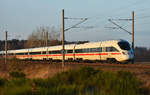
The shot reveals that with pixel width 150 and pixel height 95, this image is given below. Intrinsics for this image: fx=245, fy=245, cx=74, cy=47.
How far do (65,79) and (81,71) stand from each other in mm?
1820

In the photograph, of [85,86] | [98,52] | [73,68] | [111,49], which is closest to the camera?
[85,86]

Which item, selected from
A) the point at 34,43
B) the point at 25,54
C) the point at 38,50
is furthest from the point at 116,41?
the point at 34,43

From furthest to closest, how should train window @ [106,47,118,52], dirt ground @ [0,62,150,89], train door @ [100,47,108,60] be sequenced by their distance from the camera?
train door @ [100,47,108,60] → train window @ [106,47,118,52] → dirt ground @ [0,62,150,89]

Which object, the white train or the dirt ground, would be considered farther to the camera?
the white train

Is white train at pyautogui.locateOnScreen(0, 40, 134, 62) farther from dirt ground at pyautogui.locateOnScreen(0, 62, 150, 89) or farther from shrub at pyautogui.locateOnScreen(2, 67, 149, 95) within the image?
shrub at pyautogui.locateOnScreen(2, 67, 149, 95)

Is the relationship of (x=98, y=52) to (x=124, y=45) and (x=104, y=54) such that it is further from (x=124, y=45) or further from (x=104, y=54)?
(x=124, y=45)

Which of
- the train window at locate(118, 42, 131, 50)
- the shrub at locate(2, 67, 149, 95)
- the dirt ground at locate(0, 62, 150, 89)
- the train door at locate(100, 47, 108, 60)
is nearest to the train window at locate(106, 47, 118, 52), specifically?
the train door at locate(100, 47, 108, 60)

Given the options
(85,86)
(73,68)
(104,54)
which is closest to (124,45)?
(104,54)

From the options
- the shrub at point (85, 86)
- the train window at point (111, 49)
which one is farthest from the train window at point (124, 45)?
the shrub at point (85, 86)

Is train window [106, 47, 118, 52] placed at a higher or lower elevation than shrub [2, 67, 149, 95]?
higher

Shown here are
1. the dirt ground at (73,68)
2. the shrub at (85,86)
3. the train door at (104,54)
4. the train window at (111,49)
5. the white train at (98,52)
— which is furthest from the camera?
the train door at (104,54)

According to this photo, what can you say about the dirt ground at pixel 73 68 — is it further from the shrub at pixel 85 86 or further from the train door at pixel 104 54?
the train door at pixel 104 54

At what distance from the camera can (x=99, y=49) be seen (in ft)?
109

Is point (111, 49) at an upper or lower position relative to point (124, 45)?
lower
